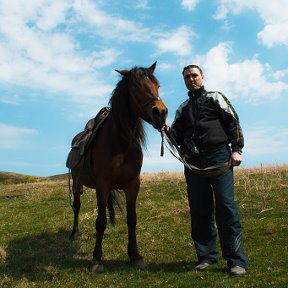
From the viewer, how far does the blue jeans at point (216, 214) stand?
5469mm

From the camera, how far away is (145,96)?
5539 millimetres


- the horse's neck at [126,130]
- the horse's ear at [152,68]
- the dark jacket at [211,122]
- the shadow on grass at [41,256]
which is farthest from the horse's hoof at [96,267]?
the horse's ear at [152,68]

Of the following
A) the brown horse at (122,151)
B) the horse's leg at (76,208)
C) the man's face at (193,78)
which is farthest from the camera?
the horse's leg at (76,208)

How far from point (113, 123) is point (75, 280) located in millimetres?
2634

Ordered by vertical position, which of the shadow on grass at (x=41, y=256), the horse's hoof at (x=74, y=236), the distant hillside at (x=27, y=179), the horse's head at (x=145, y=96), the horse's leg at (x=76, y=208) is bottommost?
the shadow on grass at (x=41, y=256)

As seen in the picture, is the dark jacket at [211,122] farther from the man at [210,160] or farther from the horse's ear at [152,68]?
the horse's ear at [152,68]

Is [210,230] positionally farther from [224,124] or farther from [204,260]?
[224,124]

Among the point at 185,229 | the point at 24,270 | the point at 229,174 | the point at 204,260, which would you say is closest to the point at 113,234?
the point at 185,229

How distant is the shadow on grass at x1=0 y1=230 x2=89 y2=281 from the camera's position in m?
6.39

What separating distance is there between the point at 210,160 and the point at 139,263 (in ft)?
7.25

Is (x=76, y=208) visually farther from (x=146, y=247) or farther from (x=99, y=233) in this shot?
(x=99, y=233)

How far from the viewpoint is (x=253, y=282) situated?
510cm

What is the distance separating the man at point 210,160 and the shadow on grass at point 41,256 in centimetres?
228

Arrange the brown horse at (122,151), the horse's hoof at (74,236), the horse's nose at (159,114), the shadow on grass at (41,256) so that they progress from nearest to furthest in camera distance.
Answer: the horse's nose at (159,114) → the brown horse at (122,151) → the shadow on grass at (41,256) → the horse's hoof at (74,236)
